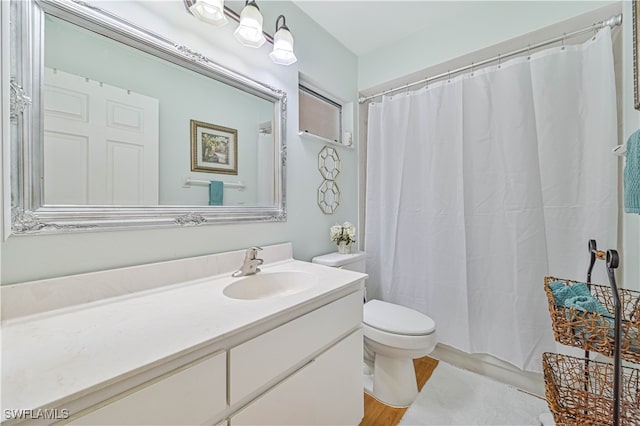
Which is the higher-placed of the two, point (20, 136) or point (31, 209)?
point (20, 136)

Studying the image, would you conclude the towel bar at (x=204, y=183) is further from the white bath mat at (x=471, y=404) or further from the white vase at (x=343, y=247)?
the white bath mat at (x=471, y=404)

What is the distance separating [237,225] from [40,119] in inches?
30.0

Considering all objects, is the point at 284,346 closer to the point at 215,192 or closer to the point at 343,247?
the point at 215,192

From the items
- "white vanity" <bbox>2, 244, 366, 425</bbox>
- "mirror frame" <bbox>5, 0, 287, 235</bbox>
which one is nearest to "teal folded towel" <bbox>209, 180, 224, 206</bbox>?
"mirror frame" <bbox>5, 0, 287, 235</bbox>

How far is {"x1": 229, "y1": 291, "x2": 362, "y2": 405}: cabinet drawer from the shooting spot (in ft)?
2.25

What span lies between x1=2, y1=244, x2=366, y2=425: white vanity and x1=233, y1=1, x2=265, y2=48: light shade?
3.38 feet

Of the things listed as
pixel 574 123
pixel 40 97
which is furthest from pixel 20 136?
pixel 574 123

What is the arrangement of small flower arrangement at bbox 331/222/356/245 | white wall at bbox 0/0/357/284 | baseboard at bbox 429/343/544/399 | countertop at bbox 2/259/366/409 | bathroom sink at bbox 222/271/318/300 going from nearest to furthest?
countertop at bbox 2/259/366/409, white wall at bbox 0/0/357/284, bathroom sink at bbox 222/271/318/300, baseboard at bbox 429/343/544/399, small flower arrangement at bbox 331/222/356/245

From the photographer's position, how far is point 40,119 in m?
0.77

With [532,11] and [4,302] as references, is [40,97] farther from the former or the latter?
[532,11]

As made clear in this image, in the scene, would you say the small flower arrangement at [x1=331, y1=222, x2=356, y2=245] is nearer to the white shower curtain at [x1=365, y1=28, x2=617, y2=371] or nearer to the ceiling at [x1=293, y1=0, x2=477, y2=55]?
the white shower curtain at [x1=365, y1=28, x2=617, y2=371]

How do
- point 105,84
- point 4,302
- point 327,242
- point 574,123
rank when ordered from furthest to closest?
point 327,242 < point 574,123 < point 105,84 < point 4,302

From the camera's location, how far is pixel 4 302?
0.69 m

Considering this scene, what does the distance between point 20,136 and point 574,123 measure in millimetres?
2299
